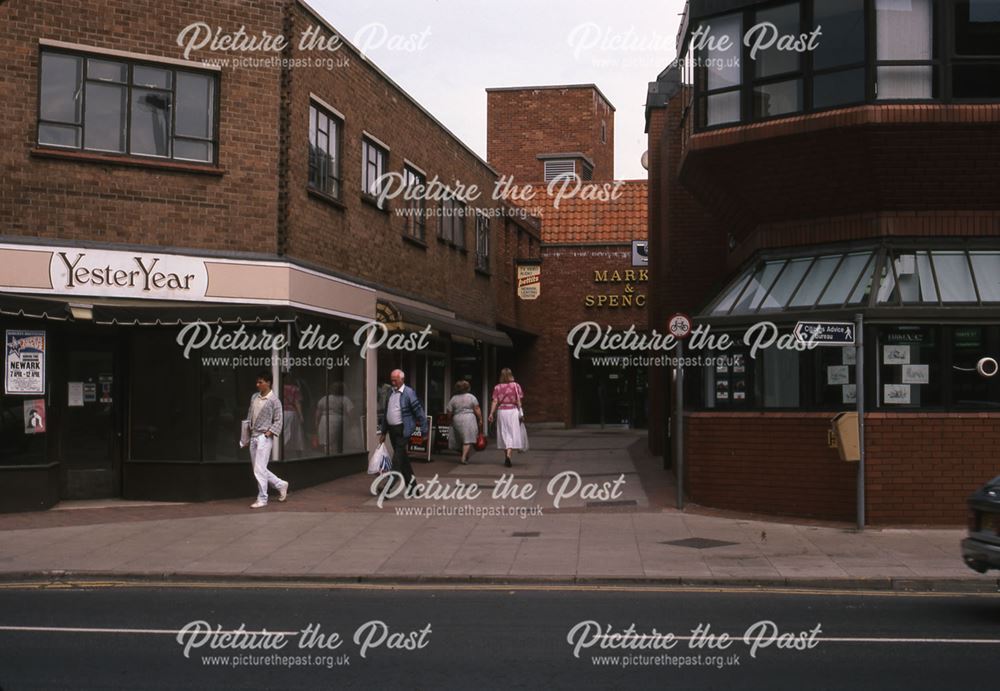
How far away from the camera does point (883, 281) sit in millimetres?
15242

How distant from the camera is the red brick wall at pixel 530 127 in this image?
4412cm

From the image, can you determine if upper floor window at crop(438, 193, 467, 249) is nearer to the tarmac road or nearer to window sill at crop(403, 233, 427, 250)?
window sill at crop(403, 233, 427, 250)

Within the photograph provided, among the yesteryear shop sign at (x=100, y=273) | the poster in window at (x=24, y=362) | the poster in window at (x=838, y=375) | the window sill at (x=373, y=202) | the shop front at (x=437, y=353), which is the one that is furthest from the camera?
the shop front at (x=437, y=353)

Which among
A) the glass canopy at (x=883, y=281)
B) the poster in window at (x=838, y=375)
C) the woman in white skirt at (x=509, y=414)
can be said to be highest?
the glass canopy at (x=883, y=281)

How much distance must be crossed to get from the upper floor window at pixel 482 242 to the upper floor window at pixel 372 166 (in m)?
8.38

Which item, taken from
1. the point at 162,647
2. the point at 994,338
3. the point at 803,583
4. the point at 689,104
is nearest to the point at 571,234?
the point at 689,104

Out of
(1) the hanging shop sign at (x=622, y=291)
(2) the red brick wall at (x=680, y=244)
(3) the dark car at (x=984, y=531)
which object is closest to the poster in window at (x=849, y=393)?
(3) the dark car at (x=984, y=531)

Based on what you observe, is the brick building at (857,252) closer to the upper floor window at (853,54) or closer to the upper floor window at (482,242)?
the upper floor window at (853,54)

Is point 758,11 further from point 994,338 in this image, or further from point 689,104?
point 994,338

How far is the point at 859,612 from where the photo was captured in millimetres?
9602

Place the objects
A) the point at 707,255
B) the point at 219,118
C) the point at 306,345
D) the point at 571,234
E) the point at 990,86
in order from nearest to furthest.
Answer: the point at 990,86
the point at 219,118
the point at 306,345
the point at 707,255
the point at 571,234

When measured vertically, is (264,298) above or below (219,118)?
below

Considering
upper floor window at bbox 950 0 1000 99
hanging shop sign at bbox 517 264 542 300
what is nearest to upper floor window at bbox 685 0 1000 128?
upper floor window at bbox 950 0 1000 99

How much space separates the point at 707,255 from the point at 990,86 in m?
8.31
